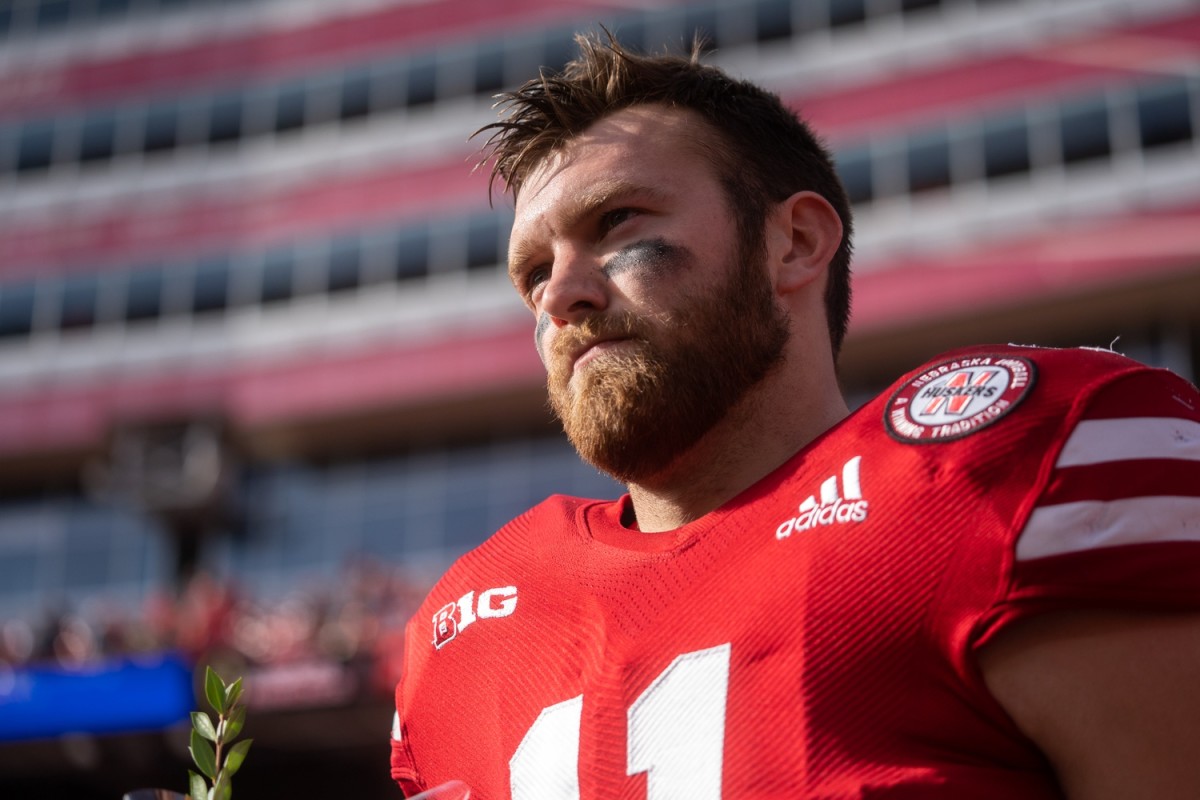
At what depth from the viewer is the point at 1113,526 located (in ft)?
5.34

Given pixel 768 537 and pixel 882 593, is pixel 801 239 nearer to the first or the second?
pixel 768 537

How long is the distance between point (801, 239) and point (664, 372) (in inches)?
16.9

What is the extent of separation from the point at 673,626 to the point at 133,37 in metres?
25.9

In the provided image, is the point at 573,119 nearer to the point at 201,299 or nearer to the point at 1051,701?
the point at 1051,701

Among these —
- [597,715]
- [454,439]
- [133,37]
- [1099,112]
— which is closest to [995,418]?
[597,715]

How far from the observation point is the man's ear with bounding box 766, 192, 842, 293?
2404 millimetres

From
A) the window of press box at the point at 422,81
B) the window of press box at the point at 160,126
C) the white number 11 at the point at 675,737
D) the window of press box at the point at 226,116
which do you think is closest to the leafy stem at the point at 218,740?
the white number 11 at the point at 675,737

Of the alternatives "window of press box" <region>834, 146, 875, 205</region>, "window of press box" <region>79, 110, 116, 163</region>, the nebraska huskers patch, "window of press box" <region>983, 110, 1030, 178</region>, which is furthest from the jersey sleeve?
"window of press box" <region>79, 110, 116, 163</region>

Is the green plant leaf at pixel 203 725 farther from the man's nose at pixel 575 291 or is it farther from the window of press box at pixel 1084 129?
the window of press box at pixel 1084 129

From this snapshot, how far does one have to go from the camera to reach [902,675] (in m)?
1.71

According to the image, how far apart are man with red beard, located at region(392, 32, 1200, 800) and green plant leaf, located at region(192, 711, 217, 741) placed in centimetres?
34

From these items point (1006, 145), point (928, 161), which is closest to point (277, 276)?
point (928, 161)

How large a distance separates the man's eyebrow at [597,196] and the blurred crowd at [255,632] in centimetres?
1146

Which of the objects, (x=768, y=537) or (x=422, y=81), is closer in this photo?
(x=768, y=537)
